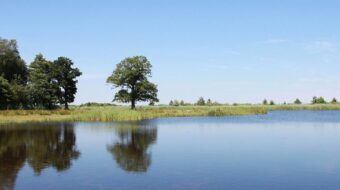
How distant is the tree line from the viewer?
250 ft

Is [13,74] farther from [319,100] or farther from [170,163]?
[319,100]

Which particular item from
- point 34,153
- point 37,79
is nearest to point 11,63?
point 37,79

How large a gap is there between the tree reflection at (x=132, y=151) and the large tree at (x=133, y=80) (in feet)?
155

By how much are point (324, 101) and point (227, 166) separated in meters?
123

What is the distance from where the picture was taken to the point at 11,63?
82.1 meters

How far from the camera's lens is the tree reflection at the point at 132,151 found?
21391mm

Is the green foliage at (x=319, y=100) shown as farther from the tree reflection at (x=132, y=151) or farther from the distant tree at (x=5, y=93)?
the tree reflection at (x=132, y=151)

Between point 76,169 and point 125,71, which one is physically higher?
point 125,71

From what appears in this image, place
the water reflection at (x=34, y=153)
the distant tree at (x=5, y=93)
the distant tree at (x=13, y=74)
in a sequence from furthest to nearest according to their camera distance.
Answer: the distant tree at (x=13, y=74), the distant tree at (x=5, y=93), the water reflection at (x=34, y=153)

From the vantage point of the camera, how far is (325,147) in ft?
92.7

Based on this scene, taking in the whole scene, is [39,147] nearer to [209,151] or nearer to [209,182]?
[209,151]

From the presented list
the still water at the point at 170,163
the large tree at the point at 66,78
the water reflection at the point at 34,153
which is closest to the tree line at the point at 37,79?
the large tree at the point at 66,78

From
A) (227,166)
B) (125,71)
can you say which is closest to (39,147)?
(227,166)

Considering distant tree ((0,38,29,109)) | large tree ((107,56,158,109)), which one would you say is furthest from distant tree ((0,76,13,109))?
large tree ((107,56,158,109))
